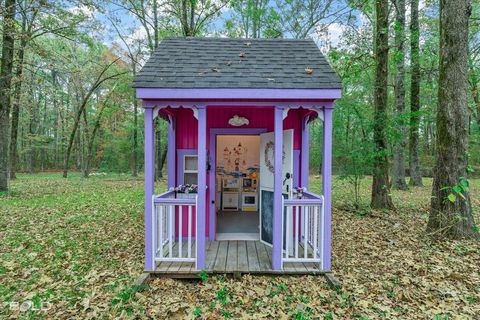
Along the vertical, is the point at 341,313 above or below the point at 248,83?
below

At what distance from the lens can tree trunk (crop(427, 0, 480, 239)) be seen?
16.1 ft

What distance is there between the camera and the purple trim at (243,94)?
3.86 meters

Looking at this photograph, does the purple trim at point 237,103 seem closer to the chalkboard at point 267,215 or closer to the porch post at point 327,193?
the porch post at point 327,193

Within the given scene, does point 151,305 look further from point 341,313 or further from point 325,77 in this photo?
point 325,77

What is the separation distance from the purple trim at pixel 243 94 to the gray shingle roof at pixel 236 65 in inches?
2.3

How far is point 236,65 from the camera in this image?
432 centimetres

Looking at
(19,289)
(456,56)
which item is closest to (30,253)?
(19,289)

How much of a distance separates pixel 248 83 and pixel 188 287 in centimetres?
285

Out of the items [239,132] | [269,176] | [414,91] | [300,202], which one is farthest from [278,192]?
[414,91]

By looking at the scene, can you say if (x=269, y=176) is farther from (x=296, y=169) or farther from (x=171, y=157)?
(x=171, y=157)

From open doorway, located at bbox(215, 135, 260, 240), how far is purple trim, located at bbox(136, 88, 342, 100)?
12.9 ft

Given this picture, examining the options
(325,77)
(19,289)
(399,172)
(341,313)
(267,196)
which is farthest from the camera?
(399,172)

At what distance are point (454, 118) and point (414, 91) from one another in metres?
6.56

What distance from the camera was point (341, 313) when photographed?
315 centimetres
